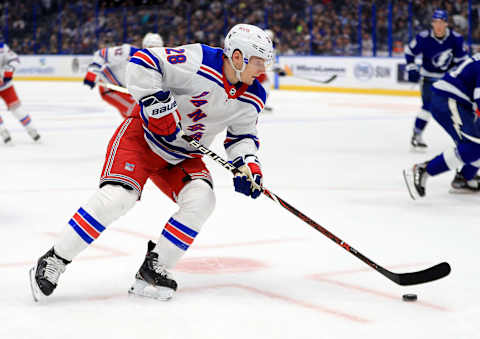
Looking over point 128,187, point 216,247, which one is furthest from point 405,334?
point 216,247

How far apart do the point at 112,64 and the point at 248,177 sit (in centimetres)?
435

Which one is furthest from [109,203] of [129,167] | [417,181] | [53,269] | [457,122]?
[457,122]

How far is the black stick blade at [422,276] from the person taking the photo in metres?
2.80

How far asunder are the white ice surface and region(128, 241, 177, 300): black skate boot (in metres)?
0.05

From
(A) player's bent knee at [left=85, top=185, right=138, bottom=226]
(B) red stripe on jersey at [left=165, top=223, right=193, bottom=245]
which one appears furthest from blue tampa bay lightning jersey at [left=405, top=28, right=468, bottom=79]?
(A) player's bent knee at [left=85, top=185, right=138, bottom=226]

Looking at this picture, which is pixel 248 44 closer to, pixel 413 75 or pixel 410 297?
pixel 410 297

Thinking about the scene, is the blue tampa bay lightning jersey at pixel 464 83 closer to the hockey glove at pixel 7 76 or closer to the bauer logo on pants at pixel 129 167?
the bauer logo on pants at pixel 129 167

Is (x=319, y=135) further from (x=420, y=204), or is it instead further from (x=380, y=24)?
(x=380, y=24)

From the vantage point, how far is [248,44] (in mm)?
2730

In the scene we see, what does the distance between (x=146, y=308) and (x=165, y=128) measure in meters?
0.62

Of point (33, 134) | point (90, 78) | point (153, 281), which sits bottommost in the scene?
point (33, 134)

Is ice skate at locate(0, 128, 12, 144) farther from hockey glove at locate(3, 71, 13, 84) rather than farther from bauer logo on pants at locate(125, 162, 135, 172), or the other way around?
bauer logo on pants at locate(125, 162, 135, 172)

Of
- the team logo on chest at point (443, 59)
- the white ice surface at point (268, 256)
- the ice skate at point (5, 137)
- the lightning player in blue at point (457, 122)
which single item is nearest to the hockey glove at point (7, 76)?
the ice skate at point (5, 137)

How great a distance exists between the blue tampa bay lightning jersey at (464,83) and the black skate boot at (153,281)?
2.69 metres
